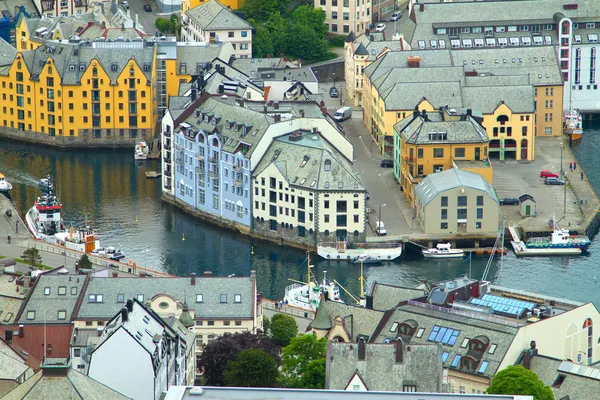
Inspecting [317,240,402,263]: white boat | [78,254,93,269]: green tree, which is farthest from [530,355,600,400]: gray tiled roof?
[317,240,402,263]: white boat

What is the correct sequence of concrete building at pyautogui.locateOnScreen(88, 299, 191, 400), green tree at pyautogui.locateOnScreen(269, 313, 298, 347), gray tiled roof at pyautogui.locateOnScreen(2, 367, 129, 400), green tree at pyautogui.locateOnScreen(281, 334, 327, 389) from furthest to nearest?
green tree at pyautogui.locateOnScreen(269, 313, 298, 347) → green tree at pyautogui.locateOnScreen(281, 334, 327, 389) → concrete building at pyautogui.locateOnScreen(88, 299, 191, 400) → gray tiled roof at pyautogui.locateOnScreen(2, 367, 129, 400)

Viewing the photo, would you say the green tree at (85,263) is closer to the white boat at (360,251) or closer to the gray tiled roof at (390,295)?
the white boat at (360,251)

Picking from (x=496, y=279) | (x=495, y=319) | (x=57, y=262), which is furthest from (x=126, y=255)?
(x=495, y=319)

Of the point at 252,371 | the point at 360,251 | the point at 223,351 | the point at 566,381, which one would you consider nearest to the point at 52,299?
the point at 223,351

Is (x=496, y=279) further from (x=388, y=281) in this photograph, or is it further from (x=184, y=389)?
(x=184, y=389)

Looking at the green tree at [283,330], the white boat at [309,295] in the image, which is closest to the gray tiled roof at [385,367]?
the green tree at [283,330]

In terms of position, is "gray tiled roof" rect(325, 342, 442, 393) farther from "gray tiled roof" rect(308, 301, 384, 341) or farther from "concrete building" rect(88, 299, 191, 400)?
"gray tiled roof" rect(308, 301, 384, 341)
